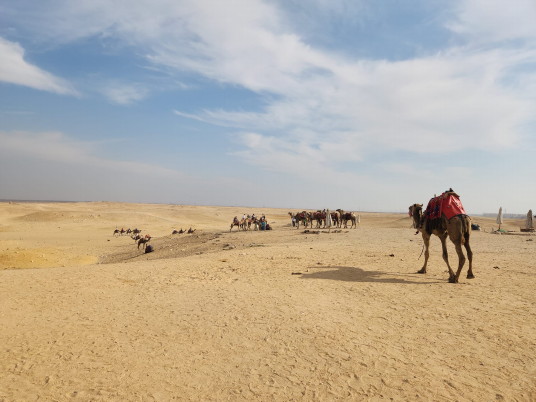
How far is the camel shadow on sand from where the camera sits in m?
10.4

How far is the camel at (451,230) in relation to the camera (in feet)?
34.3

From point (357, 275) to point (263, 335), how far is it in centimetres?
574

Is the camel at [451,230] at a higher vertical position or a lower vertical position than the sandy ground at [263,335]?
higher

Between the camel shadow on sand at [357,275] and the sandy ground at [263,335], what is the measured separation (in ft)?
0.12

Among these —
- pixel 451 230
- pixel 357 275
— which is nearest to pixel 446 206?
pixel 451 230

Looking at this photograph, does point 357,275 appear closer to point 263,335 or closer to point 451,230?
point 451,230

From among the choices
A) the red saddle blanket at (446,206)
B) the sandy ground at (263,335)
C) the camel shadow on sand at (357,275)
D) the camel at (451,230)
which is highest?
the red saddle blanket at (446,206)

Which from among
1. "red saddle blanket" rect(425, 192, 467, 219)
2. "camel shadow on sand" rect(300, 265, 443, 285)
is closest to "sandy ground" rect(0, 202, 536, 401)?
"camel shadow on sand" rect(300, 265, 443, 285)

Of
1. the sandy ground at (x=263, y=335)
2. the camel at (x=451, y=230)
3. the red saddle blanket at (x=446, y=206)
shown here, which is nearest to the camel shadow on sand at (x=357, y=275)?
the sandy ground at (x=263, y=335)

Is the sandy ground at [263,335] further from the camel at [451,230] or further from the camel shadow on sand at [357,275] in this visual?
the camel at [451,230]

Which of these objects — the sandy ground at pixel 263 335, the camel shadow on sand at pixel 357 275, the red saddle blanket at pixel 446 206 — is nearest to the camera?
the sandy ground at pixel 263 335

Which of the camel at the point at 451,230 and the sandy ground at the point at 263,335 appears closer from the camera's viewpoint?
the sandy ground at the point at 263,335

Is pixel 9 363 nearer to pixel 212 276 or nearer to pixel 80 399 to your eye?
pixel 80 399

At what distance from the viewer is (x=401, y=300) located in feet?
27.6
